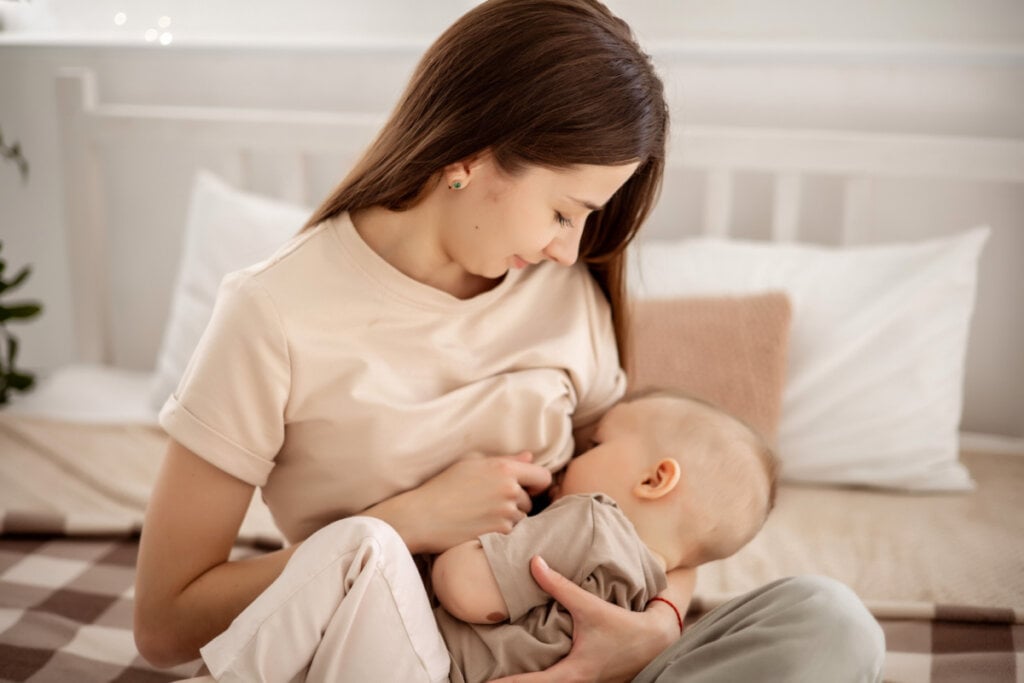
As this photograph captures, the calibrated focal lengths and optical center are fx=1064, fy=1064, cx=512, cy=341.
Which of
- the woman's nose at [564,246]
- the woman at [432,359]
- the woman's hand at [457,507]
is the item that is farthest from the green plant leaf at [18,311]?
the woman's nose at [564,246]

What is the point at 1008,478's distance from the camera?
1840mm

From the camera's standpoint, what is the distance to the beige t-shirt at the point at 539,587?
3.57ft

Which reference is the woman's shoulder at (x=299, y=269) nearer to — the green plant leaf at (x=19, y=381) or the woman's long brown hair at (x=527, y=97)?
the woman's long brown hair at (x=527, y=97)

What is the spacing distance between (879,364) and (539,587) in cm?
97

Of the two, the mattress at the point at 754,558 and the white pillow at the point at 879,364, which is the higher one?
the white pillow at the point at 879,364

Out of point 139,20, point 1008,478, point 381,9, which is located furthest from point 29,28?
point 1008,478

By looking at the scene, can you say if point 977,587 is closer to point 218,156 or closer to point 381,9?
point 381,9

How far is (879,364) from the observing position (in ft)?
5.98

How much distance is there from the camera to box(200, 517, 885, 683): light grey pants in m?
1.01

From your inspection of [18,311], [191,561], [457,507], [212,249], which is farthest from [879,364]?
[18,311]

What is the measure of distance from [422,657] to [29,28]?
2.06 meters

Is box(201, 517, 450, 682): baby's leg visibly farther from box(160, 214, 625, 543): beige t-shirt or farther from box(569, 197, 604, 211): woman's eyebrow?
box(569, 197, 604, 211): woman's eyebrow

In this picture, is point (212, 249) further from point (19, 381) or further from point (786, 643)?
point (786, 643)

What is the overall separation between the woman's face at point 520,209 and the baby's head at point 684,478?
0.24m
